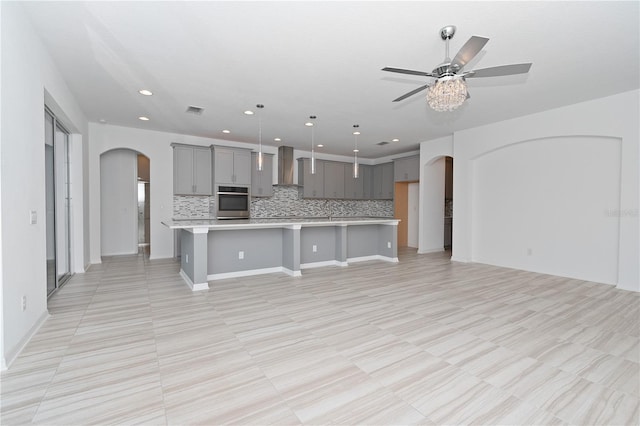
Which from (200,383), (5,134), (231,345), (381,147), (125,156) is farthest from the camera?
(381,147)

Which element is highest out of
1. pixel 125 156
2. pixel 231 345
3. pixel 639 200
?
pixel 125 156

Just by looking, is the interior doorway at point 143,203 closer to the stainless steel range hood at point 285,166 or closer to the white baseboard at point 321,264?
the stainless steel range hood at point 285,166

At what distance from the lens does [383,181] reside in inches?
358

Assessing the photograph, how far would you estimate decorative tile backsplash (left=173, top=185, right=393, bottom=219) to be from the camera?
6.82 meters

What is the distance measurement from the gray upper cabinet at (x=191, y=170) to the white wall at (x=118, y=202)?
1.15m

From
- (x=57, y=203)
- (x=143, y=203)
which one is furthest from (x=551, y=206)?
(x=143, y=203)

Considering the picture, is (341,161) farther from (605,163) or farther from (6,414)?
(6,414)

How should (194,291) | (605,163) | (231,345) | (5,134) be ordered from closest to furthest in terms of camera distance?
(5,134) < (231,345) < (194,291) < (605,163)

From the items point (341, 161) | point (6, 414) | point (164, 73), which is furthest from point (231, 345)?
point (341, 161)

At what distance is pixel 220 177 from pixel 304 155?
8.64ft

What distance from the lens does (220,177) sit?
675cm

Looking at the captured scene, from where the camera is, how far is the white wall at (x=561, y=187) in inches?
163

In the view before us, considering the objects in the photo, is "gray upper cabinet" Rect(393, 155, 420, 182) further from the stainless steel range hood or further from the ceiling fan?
the ceiling fan

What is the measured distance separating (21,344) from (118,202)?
5.06 metres
